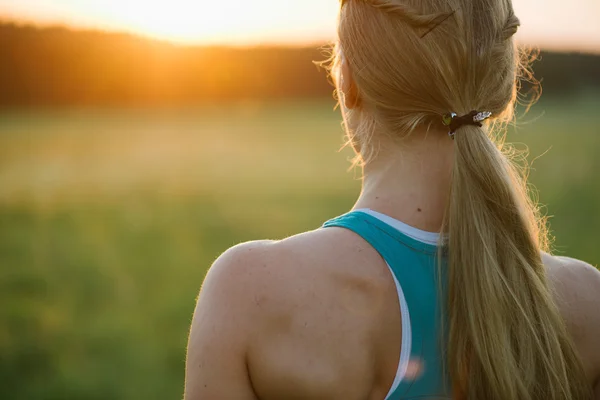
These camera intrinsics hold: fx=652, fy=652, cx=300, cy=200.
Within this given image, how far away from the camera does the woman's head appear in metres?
1.44

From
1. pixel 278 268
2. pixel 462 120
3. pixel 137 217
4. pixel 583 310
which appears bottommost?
pixel 137 217

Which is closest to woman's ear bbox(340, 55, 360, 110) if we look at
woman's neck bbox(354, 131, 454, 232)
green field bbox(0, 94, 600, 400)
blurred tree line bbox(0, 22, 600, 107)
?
woman's neck bbox(354, 131, 454, 232)

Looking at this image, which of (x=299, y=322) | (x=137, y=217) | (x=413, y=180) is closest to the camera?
(x=299, y=322)

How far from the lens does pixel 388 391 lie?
141 centimetres

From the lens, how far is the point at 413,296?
1.44 m

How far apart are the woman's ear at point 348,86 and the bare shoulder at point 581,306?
624mm

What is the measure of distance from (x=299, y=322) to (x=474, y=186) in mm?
517

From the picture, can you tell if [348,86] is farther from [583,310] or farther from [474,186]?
[583,310]

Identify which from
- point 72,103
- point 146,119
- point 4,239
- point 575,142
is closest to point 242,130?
point 146,119

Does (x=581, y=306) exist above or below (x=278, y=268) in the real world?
below

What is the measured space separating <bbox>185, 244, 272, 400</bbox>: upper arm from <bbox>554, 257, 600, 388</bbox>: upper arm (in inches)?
30.5

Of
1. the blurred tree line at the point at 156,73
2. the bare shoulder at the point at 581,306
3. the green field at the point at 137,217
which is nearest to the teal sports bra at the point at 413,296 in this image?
the bare shoulder at the point at 581,306

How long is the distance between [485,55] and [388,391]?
2.57ft

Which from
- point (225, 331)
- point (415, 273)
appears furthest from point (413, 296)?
point (225, 331)
